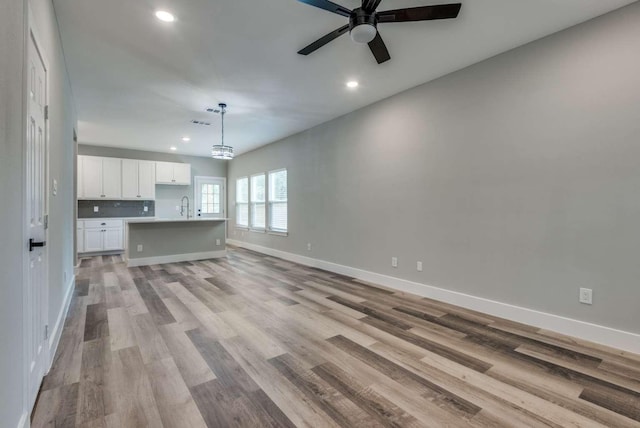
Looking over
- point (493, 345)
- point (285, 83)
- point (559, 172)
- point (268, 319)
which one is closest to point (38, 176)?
point (268, 319)

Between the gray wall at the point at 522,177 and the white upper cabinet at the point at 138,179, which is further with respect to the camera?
the white upper cabinet at the point at 138,179

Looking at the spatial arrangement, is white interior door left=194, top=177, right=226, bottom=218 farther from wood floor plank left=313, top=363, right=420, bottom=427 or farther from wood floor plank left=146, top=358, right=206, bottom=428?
wood floor plank left=313, top=363, right=420, bottom=427

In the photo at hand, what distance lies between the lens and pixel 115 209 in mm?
7734

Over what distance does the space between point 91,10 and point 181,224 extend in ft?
14.7

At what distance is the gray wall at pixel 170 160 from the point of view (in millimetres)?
7695

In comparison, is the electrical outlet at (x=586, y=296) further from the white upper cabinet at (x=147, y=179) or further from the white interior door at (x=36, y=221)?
the white upper cabinet at (x=147, y=179)

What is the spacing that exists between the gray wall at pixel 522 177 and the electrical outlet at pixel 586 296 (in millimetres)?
40

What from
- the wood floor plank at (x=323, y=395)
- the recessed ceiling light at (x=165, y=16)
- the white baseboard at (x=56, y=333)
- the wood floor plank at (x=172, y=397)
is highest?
the recessed ceiling light at (x=165, y=16)

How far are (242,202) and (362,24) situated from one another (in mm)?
7234

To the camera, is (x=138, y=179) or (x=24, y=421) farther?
(x=138, y=179)

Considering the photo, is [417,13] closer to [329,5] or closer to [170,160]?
[329,5]

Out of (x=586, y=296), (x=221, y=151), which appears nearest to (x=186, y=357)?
(x=221, y=151)

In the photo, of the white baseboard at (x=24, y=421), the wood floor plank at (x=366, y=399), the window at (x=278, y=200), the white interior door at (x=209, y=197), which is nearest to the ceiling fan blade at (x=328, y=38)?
the wood floor plank at (x=366, y=399)

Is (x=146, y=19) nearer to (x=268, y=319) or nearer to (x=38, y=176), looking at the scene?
(x=38, y=176)
